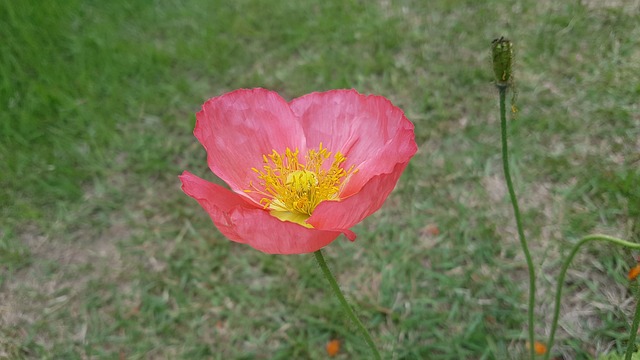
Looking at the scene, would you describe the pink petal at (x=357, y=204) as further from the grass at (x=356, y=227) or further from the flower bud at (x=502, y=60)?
the grass at (x=356, y=227)

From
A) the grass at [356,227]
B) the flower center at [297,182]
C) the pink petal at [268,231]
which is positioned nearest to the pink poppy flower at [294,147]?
the flower center at [297,182]

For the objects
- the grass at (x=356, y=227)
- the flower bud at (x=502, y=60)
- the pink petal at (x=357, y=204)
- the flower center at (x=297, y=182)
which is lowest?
the grass at (x=356, y=227)

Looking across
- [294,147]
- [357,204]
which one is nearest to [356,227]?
[294,147]

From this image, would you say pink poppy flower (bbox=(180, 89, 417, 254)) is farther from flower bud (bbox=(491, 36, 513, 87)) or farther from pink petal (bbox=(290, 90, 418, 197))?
flower bud (bbox=(491, 36, 513, 87))

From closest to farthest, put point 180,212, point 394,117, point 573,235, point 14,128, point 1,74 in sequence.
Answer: point 394,117 → point 573,235 → point 180,212 → point 14,128 → point 1,74

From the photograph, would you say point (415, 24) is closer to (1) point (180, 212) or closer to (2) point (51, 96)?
(1) point (180, 212)

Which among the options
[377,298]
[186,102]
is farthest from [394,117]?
[186,102]

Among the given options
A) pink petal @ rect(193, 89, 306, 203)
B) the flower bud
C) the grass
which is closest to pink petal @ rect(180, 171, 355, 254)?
pink petal @ rect(193, 89, 306, 203)
